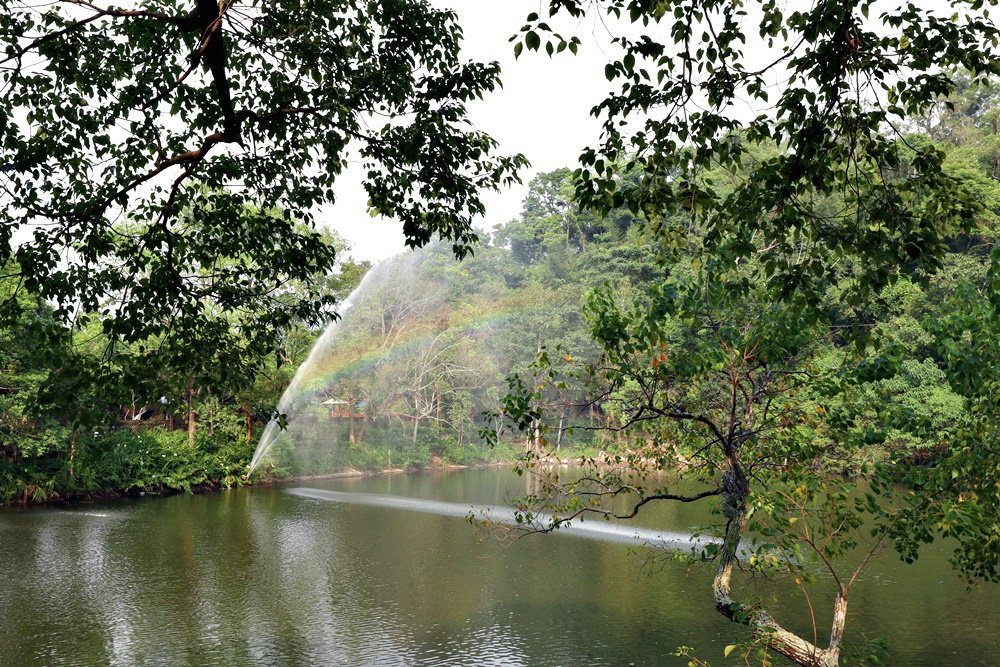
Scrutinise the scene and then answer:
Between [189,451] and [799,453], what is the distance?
76.1ft

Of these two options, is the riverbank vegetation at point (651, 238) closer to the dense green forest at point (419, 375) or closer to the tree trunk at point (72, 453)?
the dense green forest at point (419, 375)

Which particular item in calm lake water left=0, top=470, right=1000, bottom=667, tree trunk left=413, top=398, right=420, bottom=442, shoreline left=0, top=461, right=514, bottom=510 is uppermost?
tree trunk left=413, top=398, right=420, bottom=442

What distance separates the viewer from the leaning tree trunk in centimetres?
559

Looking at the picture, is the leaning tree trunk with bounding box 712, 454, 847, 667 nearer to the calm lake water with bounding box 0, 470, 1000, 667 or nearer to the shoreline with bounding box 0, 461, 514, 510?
the calm lake water with bounding box 0, 470, 1000, 667

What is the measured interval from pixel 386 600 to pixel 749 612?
29.8 ft

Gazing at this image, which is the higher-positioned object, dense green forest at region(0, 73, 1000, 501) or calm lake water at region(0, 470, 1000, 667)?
dense green forest at region(0, 73, 1000, 501)

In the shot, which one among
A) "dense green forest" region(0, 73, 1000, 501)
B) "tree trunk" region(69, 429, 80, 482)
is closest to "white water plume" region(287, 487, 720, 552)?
"dense green forest" region(0, 73, 1000, 501)

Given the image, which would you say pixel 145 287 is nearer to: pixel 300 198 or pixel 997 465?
pixel 300 198

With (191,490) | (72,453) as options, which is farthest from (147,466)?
(72,453)

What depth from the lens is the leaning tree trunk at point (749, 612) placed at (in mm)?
5594

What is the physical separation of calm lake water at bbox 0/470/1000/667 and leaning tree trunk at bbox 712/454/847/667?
2.32 meters

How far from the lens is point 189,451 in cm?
2625

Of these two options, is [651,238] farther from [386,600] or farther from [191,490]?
[191,490]

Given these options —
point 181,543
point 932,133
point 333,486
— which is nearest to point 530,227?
point 932,133
